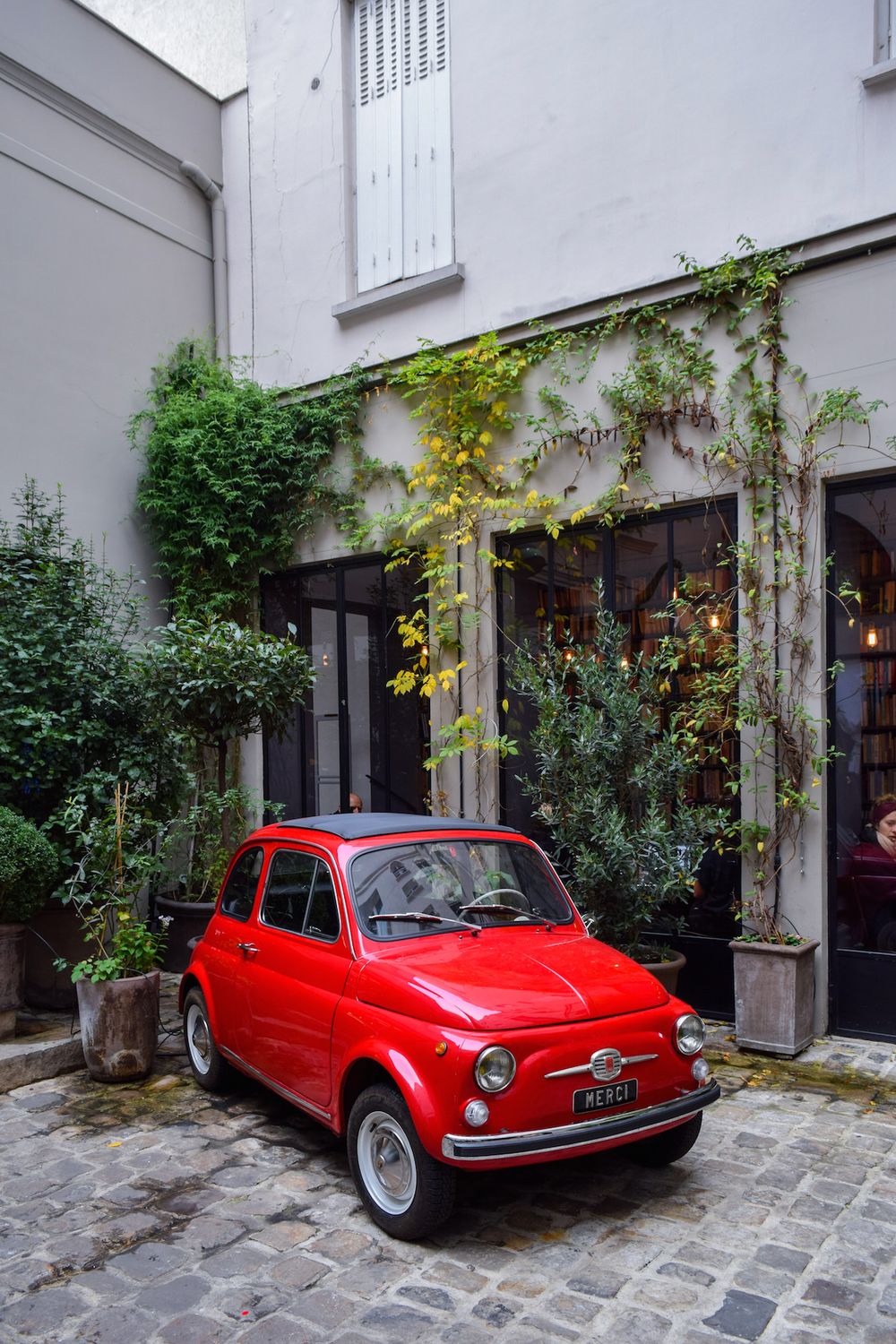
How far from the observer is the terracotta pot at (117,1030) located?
6145 mm

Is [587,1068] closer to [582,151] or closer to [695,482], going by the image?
[695,482]

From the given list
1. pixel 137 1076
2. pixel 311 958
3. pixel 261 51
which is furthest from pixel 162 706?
pixel 261 51

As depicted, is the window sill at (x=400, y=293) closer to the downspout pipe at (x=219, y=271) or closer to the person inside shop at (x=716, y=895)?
the downspout pipe at (x=219, y=271)

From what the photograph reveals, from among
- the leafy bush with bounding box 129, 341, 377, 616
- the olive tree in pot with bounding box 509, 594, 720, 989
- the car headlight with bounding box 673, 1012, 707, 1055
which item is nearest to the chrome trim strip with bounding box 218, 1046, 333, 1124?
the car headlight with bounding box 673, 1012, 707, 1055

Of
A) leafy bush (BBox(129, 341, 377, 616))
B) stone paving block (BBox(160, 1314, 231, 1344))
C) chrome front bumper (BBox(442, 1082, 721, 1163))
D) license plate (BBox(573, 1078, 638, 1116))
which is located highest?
leafy bush (BBox(129, 341, 377, 616))

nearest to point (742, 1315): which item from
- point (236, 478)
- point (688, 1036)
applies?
point (688, 1036)

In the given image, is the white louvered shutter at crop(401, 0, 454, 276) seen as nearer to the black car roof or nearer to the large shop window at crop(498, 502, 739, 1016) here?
the large shop window at crop(498, 502, 739, 1016)

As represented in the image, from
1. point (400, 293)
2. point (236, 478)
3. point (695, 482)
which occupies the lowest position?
point (695, 482)

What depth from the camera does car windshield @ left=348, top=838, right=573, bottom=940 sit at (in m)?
4.75

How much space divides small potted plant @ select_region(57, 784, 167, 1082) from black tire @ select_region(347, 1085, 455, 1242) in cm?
239

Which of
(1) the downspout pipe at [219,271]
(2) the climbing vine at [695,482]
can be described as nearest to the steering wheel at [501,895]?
(2) the climbing vine at [695,482]

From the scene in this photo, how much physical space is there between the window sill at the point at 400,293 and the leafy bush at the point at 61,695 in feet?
11.1

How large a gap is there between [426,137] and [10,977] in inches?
321

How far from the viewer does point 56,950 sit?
769cm
